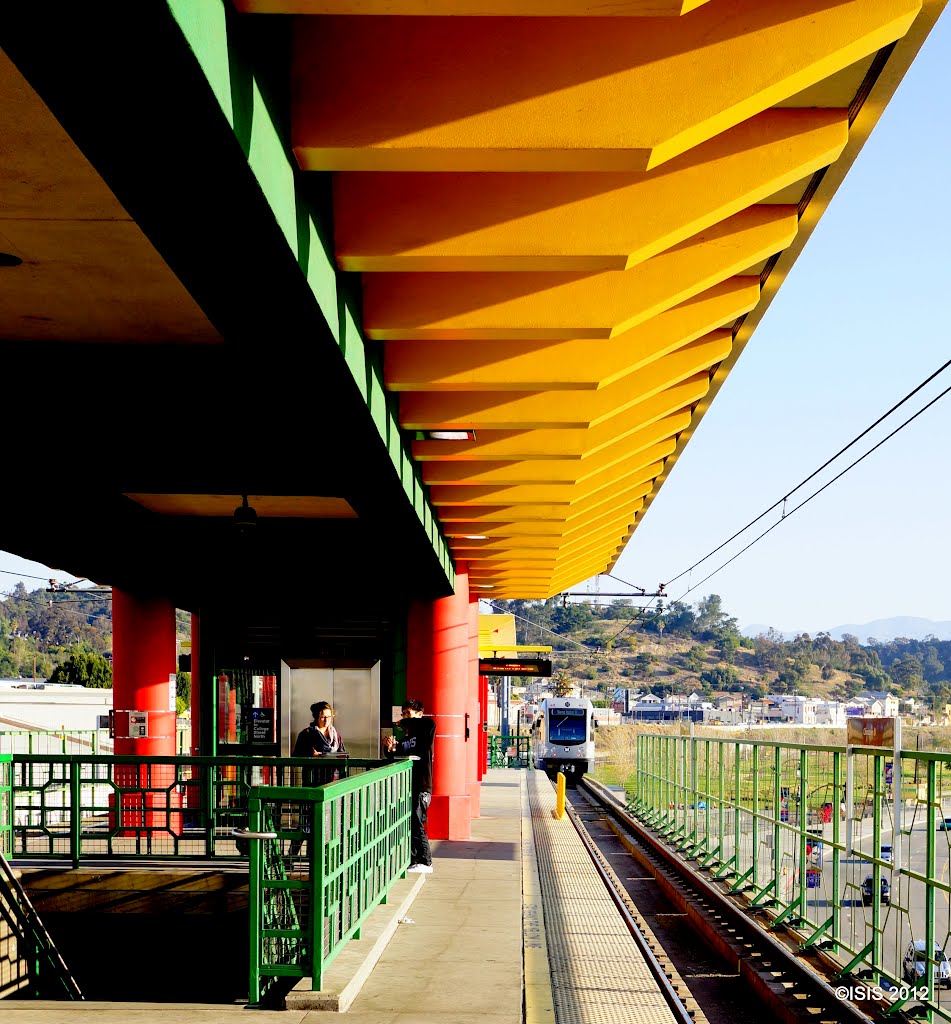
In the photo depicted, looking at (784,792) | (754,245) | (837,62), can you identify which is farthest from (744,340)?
(837,62)

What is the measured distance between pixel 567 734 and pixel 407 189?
154 feet

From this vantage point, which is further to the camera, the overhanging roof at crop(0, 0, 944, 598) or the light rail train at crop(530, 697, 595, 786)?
the light rail train at crop(530, 697, 595, 786)

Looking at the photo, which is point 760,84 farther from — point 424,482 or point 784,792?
point 784,792

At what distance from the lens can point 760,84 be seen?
4.82 meters

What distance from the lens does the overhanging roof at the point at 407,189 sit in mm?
4020

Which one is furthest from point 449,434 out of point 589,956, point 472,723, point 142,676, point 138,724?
point 472,723

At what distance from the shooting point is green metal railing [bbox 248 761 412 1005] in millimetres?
7422

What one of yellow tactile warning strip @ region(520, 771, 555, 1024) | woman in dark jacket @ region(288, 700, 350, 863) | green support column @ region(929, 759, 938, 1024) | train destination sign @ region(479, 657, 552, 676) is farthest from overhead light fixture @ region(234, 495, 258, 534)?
train destination sign @ region(479, 657, 552, 676)

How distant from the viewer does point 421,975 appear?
330 inches

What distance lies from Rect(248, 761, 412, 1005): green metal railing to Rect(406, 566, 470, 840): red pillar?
8.61m

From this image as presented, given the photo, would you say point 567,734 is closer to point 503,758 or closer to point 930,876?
point 503,758

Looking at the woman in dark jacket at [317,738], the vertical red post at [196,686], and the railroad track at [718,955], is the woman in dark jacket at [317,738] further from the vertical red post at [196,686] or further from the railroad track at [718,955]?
the vertical red post at [196,686]

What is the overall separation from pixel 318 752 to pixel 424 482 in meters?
2.95

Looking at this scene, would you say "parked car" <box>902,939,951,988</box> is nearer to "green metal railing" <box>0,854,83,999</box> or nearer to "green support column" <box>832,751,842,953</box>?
"green support column" <box>832,751,842,953</box>
